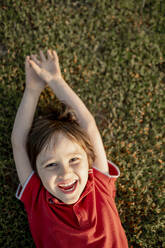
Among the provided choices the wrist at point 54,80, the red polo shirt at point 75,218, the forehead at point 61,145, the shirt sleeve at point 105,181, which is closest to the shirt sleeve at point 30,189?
the red polo shirt at point 75,218

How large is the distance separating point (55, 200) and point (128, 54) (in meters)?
2.32

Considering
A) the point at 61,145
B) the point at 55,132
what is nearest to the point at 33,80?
the point at 55,132

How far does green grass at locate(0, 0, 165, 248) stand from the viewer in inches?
134

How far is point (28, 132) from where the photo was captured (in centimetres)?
299

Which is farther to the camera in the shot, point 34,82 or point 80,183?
point 34,82

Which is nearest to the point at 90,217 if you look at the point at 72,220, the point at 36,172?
the point at 72,220

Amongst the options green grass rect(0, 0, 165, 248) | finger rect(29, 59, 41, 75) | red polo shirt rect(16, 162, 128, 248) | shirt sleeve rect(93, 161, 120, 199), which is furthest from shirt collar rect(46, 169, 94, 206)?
finger rect(29, 59, 41, 75)

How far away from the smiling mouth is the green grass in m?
0.93

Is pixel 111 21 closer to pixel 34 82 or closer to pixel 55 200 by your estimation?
pixel 34 82

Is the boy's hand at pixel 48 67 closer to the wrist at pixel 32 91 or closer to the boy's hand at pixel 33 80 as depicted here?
the boy's hand at pixel 33 80

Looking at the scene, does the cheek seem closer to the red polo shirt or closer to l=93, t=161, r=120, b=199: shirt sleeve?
the red polo shirt

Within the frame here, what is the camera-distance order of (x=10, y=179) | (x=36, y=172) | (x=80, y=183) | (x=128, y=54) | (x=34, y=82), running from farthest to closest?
(x=128, y=54)
(x=10, y=179)
(x=34, y=82)
(x=36, y=172)
(x=80, y=183)

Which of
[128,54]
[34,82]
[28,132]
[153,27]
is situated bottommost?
[28,132]

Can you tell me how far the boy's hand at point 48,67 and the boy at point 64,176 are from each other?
0.01 metres
